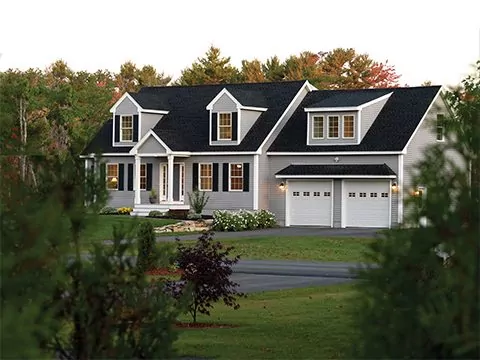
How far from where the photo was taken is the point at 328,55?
90875mm

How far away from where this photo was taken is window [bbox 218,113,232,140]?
54.2 m

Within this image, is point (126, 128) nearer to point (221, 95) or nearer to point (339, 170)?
point (221, 95)

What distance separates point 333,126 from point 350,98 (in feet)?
6.16

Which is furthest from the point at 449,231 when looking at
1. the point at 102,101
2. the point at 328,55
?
the point at 328,55

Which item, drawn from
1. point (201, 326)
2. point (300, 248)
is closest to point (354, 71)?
point (300, 248)

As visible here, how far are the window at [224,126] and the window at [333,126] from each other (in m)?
5.06

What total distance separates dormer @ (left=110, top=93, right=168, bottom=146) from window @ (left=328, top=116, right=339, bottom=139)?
9909 mm

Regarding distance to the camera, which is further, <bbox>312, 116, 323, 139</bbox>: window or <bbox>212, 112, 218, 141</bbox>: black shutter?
<bbox>212, 112, 218, 141</bbox>: black shutter

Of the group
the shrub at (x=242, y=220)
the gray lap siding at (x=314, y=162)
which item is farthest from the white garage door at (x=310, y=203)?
the shrub at (x=242, y=220)

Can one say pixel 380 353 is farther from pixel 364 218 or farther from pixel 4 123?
pixel 364 218

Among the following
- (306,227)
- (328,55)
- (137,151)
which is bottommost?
(306,227)

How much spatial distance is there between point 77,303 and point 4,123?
2.60 meters

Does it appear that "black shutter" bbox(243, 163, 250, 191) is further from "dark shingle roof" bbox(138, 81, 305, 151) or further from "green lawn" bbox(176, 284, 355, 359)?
"green lawn" bbox(176, 284, 355, 359)


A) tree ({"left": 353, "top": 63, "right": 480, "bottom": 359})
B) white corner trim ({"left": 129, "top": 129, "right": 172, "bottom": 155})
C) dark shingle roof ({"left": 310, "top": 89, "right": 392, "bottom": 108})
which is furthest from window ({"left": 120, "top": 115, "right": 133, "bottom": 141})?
tree ({"left": 353, "top": 63, "right": 480, "bottom": 359})
